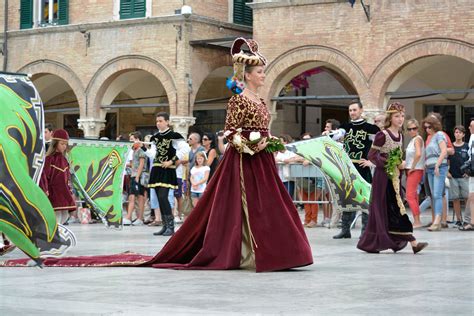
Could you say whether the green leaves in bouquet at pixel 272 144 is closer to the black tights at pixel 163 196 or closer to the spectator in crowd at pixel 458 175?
the black tights at pixel 163 196

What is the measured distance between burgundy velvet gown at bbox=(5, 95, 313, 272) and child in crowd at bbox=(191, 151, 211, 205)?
29.6ft

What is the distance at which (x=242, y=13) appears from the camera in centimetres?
2912

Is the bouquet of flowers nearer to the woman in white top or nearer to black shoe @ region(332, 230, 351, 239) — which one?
black shoe @ region(332, 230, 351, 239)

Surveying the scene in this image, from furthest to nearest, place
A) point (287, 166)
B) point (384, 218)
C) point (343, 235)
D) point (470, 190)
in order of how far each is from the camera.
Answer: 1. point (287, 166)
2. point (470, 190)
3. point (343, 235)
4. point (384, 218)

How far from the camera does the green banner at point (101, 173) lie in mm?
16031

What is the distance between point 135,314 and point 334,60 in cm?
1911

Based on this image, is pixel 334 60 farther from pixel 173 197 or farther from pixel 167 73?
pixel 173 197

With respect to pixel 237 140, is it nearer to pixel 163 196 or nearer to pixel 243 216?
pixel 243 216

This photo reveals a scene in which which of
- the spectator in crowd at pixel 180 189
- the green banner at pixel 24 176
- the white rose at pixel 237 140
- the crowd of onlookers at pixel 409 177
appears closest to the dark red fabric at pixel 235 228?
the white rose at pixel 237 140

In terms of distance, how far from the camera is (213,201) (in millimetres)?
10758

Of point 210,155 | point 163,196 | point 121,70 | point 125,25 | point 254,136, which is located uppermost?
point 125,25

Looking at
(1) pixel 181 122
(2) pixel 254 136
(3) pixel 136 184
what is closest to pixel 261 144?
(2) pixel 254 136

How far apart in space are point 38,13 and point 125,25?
3559mm

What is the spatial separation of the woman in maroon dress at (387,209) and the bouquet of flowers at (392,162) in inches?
1.3
